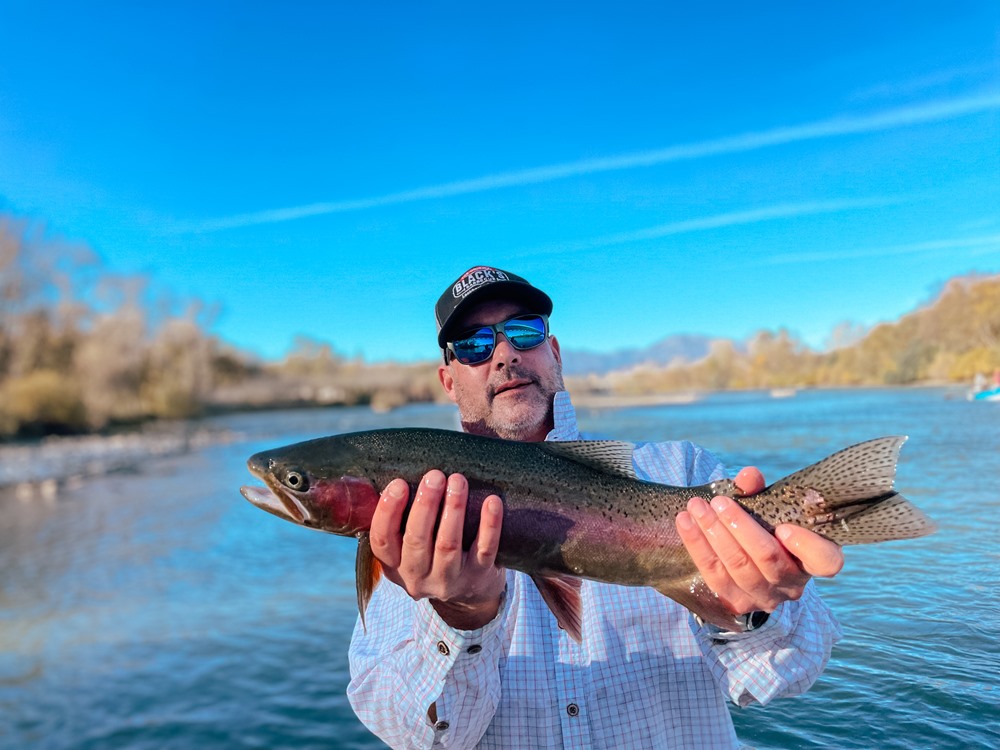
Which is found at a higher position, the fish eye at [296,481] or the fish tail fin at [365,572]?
the fish eye at [296,481]

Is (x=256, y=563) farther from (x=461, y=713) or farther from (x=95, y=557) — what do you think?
(x=461, y=713)

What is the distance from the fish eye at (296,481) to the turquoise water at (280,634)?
3733 mm

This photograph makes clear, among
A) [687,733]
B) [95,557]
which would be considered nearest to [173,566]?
[95,557]

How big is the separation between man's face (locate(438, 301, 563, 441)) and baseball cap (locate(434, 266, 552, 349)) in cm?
6

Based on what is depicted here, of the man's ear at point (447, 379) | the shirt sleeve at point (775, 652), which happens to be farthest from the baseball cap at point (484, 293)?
the shirt sleeve at point (775, 652)

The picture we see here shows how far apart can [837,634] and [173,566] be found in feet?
43.5

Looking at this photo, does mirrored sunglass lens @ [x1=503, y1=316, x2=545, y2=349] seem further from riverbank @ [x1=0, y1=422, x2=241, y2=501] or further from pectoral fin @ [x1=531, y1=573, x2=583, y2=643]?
riverbank @ [x1=0, y1=422, x2=241, y2=501]

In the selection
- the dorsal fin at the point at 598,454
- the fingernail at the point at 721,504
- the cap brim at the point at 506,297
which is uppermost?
the cap brim at the point at 506,297

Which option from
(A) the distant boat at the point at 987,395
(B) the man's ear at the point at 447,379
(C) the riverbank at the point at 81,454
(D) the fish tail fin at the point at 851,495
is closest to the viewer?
(D) the fish tail fin at the point at 851,495

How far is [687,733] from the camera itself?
295 cm

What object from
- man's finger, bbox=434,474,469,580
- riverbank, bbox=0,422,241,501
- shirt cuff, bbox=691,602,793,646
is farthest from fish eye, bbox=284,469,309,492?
riverbank, bbox=0,422,241,501

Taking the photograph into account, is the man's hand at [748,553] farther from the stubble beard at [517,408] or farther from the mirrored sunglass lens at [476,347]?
the mirrored sunglass lens at [476,347]

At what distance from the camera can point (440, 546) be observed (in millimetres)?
2465

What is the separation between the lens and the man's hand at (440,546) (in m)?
2.48
